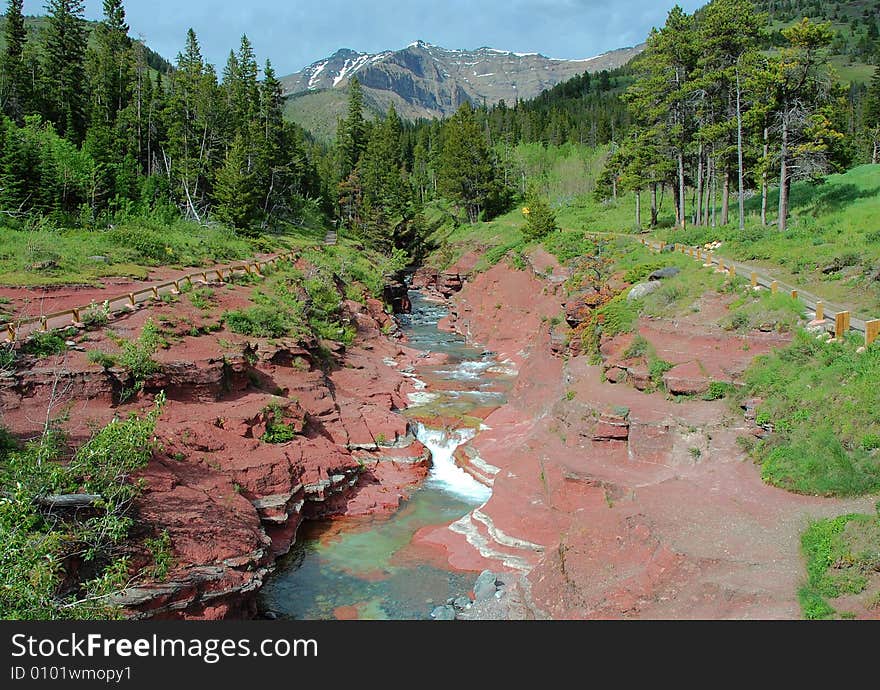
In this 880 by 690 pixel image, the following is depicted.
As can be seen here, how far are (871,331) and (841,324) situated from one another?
157 cm

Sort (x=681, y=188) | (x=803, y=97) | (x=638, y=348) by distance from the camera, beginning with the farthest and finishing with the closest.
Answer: (x=681, y=188), (x=803, y=97), (x=638, y=348)

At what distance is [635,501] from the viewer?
1958 cm

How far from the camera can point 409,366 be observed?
43.9 metres

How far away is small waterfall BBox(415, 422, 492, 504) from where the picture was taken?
87.9ft

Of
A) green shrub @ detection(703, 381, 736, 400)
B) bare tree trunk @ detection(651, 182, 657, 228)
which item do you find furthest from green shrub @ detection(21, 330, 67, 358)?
bare tree trunk @ detection(651, 182, 657, 228)

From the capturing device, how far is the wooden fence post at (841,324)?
22.3 meters

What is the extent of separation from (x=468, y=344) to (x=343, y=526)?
30.1 metres

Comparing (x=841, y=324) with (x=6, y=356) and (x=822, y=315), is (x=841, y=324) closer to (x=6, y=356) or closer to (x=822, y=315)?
(x=822, y=315)

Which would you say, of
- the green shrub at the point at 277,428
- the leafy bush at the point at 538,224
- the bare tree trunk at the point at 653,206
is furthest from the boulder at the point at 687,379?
the leafy bush at the point at 538,224

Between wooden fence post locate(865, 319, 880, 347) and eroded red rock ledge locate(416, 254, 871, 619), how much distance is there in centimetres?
370

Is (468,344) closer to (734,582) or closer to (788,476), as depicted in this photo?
(788,476)

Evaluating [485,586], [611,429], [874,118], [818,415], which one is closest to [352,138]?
[874,118]

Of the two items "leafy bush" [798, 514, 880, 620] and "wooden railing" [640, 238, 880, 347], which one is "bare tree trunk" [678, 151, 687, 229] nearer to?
"wooden railing" [640, 238, 880, 347]

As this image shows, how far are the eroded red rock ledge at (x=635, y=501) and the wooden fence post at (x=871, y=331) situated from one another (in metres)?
3.70
